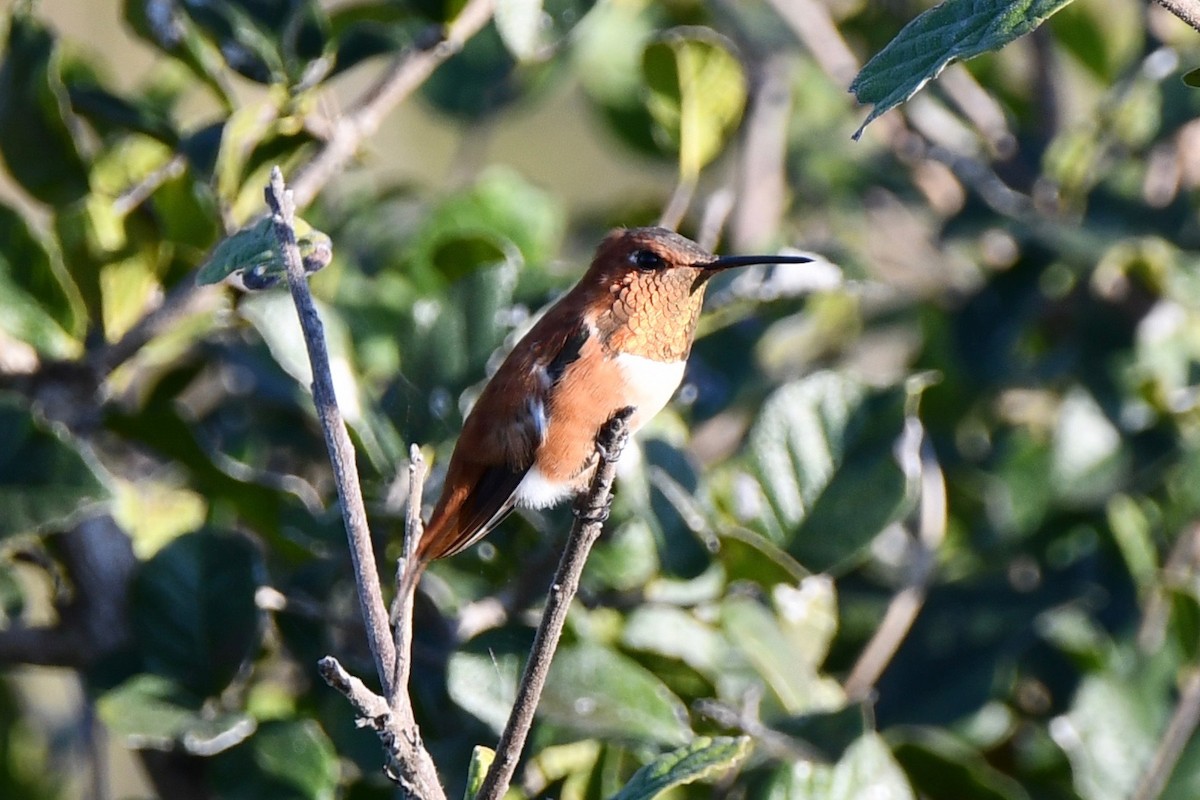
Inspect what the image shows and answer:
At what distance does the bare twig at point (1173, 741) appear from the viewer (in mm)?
1746

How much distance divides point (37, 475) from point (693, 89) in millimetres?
1067

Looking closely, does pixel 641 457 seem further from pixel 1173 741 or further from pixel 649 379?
pixel 1173 741

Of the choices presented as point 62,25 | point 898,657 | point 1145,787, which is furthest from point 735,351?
point 62,25

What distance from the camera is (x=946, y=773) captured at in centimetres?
168

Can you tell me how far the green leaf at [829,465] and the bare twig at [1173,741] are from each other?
1.49 ft

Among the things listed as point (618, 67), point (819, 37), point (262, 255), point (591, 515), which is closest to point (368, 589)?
point (591, 515)

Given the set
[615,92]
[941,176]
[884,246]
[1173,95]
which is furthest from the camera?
[884,246]

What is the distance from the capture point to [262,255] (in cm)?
121

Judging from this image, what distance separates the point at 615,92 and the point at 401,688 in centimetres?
205

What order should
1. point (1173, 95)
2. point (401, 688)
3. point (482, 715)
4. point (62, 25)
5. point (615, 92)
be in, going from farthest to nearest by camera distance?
point (62, 25)
point (615, 92)
point (1173, 95)
point (482, 715)
point (401, 688)

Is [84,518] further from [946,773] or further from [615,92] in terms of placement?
[615,92]

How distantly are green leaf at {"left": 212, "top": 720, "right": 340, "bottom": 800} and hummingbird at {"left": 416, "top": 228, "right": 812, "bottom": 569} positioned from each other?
246 millimetres

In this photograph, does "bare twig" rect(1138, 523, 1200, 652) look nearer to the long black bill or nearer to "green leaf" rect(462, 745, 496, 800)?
the long black bill

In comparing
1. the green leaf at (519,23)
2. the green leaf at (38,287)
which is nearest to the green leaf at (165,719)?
the green leaf at (38,287)
